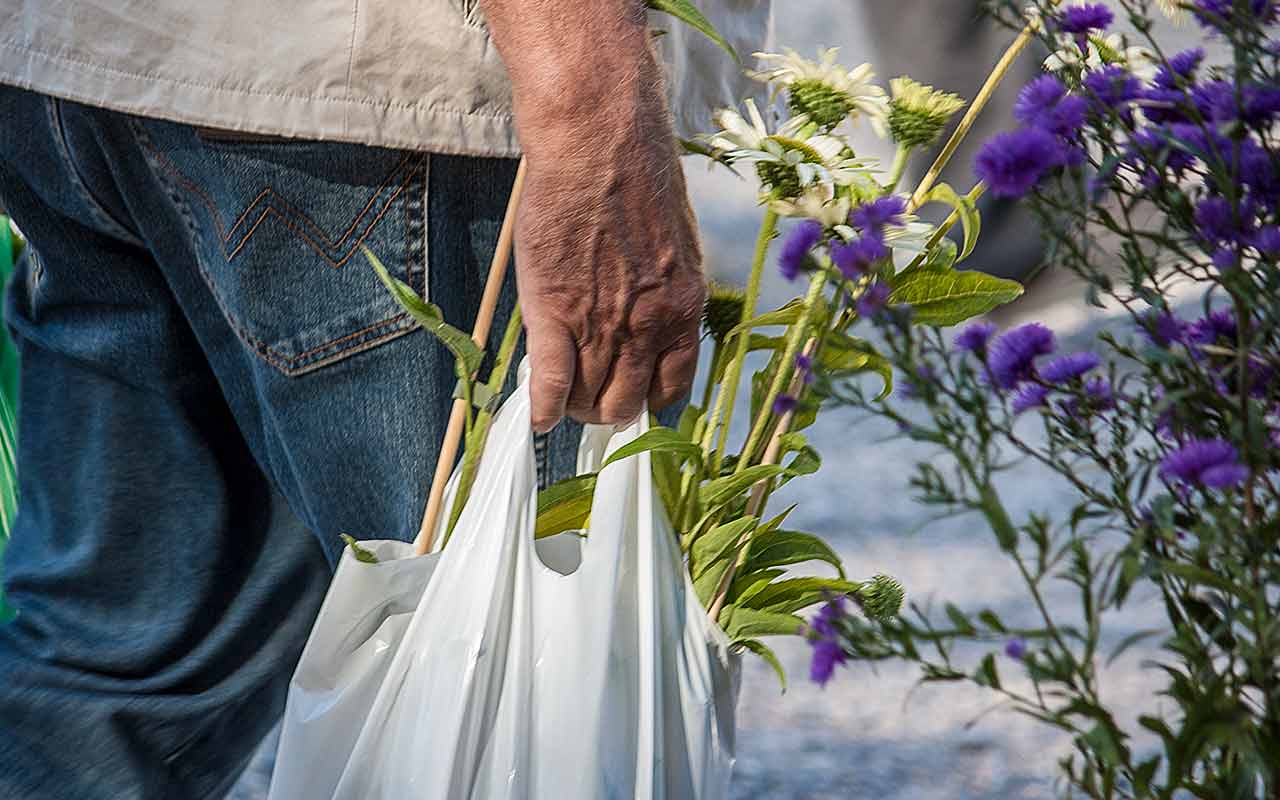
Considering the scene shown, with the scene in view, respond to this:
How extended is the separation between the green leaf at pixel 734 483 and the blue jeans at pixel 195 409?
0.15 meters

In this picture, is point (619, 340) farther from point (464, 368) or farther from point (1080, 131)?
point (1080, 131)

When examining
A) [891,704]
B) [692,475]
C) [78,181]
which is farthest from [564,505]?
[891,704]

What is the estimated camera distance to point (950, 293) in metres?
0.86

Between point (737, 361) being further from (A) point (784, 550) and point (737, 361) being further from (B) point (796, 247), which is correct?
(B) point (796, 247)

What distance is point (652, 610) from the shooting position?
865mm

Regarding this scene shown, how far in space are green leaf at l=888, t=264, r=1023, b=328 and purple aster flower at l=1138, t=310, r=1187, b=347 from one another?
35 cm

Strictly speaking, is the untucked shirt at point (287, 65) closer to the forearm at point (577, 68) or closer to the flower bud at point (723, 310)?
the forearm at point (577, 68)

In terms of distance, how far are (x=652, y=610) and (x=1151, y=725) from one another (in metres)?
0.43

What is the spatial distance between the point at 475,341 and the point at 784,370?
20cm

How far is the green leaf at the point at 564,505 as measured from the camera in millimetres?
941

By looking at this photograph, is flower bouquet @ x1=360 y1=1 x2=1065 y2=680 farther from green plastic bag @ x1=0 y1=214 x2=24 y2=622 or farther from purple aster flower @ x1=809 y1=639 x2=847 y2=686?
green plastic bag @ x1=0 y1=214 x2=24 y2=622

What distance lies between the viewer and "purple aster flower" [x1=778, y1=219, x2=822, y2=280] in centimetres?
60

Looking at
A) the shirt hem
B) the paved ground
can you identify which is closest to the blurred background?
the paved ground

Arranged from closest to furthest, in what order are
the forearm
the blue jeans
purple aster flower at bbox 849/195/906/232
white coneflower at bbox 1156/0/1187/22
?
purple aster flower at bbox 849/195/906/232 → white coneflower at bbox 1156/0/1187/22 → the forearm → the blue jeans
